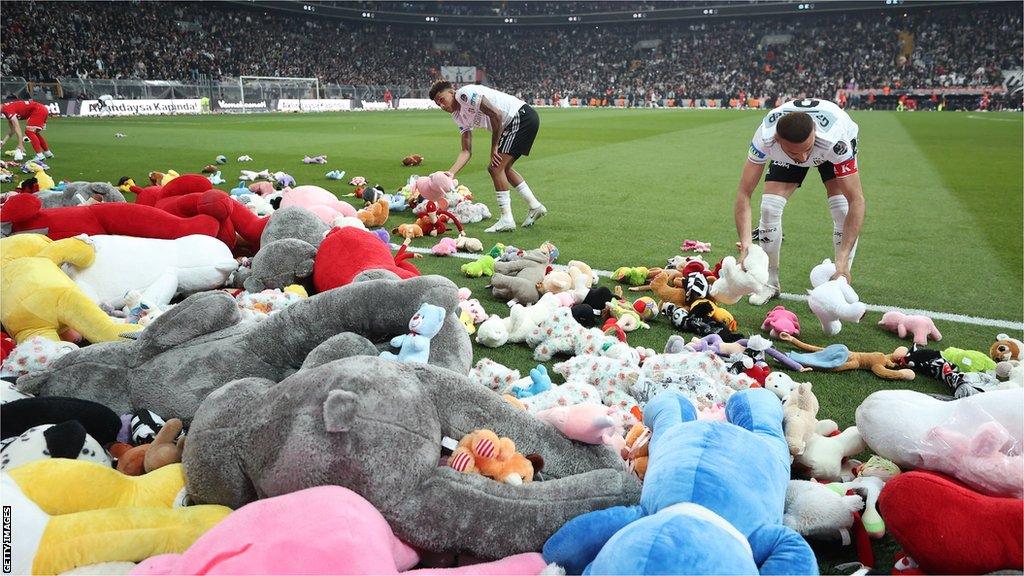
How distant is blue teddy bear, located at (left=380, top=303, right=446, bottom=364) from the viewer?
188 cm

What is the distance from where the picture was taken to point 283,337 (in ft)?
6.91

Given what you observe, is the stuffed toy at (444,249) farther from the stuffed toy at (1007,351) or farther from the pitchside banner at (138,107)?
the pitchside banner at (138,107)

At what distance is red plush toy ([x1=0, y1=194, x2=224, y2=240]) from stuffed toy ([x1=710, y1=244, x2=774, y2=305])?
8.95 ft

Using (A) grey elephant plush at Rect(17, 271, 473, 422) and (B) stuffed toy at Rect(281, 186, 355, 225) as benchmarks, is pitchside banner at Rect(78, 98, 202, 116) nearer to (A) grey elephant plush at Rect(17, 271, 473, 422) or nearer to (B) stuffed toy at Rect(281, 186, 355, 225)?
(B) stuffed toy at Rect(281, 186, 355, 225)

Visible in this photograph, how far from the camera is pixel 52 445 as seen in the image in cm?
159

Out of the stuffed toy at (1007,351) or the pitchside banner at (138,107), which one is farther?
the pitchside banner at (138,107)

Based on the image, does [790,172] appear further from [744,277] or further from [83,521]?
[83,521]

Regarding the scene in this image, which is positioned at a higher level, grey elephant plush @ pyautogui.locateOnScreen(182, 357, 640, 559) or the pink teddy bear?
grey elephant plush @ pyautogui.locateOnScreen(182, 357, 640, 559)

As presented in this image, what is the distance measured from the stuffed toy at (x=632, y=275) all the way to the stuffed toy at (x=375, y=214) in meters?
2.27

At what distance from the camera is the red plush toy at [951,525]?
4.14ft

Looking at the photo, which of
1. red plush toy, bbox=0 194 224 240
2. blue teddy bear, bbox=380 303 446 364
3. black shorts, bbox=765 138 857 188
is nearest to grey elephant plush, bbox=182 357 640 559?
blue teddy bear, bbox=380 303 446 364

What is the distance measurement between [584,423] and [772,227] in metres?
2.93

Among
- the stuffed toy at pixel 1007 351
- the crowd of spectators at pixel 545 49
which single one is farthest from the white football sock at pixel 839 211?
the crowd of spectators at pixel 545 49

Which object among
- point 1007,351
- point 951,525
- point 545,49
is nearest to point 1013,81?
point 545,49
